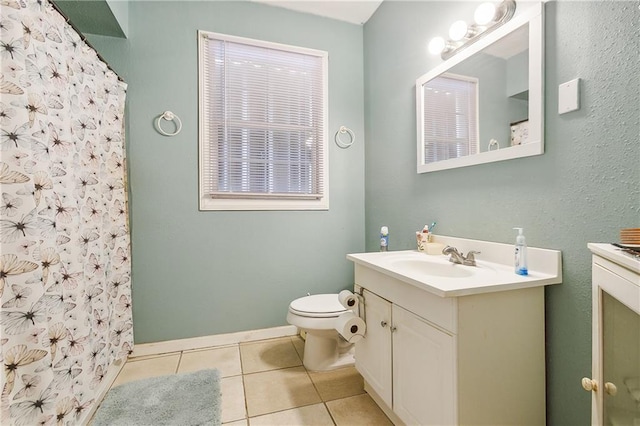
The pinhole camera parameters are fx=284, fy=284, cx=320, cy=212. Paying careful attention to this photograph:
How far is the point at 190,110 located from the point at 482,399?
2361 millimetres

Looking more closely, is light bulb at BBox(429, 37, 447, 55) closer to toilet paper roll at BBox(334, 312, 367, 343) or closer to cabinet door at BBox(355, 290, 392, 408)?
cabinet door at BBox(355, 290, 392, 408)

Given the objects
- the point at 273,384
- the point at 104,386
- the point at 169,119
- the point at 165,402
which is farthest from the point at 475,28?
the point at 104,386

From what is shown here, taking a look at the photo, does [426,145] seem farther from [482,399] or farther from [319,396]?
[319,396]

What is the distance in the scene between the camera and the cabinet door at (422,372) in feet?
3.21

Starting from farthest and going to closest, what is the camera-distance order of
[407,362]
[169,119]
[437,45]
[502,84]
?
[169,119] → [437,45] → [502,84] → [407,362]

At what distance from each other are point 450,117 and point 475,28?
1.41ft

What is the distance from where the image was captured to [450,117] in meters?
1.61

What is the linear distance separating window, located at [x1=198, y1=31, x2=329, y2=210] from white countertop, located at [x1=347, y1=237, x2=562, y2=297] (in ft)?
3.43

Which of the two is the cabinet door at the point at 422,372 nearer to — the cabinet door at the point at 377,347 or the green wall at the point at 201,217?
the cabinet door at the point at 377,347

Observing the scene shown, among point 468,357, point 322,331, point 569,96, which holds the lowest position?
point 322,331

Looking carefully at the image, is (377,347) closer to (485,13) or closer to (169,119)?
(485,13)

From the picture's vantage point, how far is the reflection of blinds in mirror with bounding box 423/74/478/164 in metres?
1.47

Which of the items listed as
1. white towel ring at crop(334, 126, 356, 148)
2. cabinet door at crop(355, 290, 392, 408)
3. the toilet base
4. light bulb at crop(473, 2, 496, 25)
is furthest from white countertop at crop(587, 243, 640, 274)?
white towel ring at crop(334, 126, 356, 148)

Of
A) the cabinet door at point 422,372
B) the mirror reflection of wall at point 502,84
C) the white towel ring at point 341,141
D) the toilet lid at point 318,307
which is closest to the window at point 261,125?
Result: the white towel ring at point 341,141
